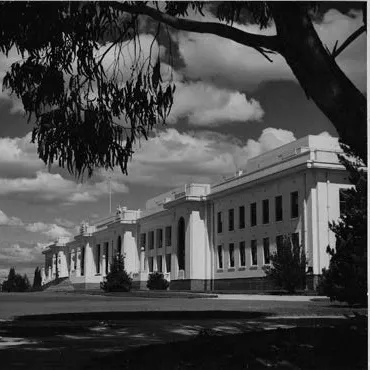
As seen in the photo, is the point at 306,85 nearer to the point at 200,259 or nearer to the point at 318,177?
the point at 318,177

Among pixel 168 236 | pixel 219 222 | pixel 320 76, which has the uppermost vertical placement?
pixel 320 76

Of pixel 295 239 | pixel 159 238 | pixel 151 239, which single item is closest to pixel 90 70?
pixel 295 239

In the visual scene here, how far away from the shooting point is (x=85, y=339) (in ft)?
36.9

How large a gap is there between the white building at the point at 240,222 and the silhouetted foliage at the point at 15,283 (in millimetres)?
7085

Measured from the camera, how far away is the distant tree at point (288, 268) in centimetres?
3806

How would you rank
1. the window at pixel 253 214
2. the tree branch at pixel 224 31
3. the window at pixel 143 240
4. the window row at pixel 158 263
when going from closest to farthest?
the tree branch at pixel 224 31, the window at pixel 253 214, the window row at pixel 158 263, the window at pixel 143 240

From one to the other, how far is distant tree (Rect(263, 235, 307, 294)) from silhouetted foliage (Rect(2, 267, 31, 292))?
146 feet

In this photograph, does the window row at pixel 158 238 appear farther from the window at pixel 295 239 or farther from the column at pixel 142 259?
the window at pixel 295 239

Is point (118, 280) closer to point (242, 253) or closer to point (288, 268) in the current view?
point (242, 253)

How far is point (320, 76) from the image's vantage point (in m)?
7.70

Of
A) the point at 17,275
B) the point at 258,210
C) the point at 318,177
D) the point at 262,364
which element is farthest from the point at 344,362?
the point at 17,275

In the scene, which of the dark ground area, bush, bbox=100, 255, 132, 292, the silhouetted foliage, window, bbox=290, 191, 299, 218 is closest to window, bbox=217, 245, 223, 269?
bush, bbox=100, 255, 132, 292

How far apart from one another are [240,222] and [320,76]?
44628 mm

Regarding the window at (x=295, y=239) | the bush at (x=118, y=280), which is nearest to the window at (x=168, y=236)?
the bush at (x=118, y=280)
